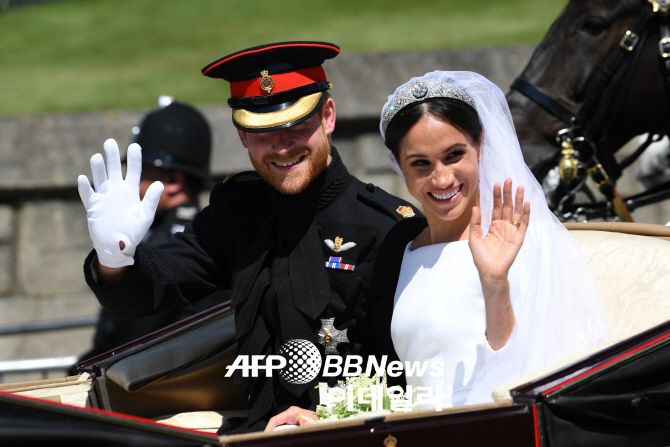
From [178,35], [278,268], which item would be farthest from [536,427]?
[178,35]

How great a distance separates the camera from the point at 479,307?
2.25 meters

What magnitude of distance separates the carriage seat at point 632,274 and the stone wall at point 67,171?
361 cm

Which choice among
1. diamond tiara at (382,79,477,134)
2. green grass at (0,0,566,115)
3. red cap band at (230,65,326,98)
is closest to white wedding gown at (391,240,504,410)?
diamond tiara at (382,79,477,134)

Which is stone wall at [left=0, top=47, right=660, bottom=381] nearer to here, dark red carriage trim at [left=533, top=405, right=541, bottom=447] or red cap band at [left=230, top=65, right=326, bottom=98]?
red cap band at [left=230, top=65, right=326, bottom=98]

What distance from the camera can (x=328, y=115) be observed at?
2.73m

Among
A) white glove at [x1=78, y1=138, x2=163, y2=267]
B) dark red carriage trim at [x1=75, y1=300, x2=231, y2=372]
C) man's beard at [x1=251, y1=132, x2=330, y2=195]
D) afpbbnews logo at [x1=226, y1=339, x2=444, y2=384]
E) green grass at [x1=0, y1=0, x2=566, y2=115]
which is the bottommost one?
afpbbnews logo at [x1=226, y1=339, x2=444, y2=384]

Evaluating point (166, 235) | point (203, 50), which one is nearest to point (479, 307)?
point (166, 235)

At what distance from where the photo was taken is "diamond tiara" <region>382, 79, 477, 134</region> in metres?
2.29

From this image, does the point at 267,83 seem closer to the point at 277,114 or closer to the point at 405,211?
the point at 277,114

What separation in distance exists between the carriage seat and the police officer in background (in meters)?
2.23

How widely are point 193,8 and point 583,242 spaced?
786cm

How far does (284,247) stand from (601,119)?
1573 mm

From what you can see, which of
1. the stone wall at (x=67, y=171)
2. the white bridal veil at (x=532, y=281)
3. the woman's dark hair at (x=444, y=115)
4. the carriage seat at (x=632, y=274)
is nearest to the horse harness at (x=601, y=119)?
the carriage seat at (x=632, y=274)

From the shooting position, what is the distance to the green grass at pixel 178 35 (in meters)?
7.46
